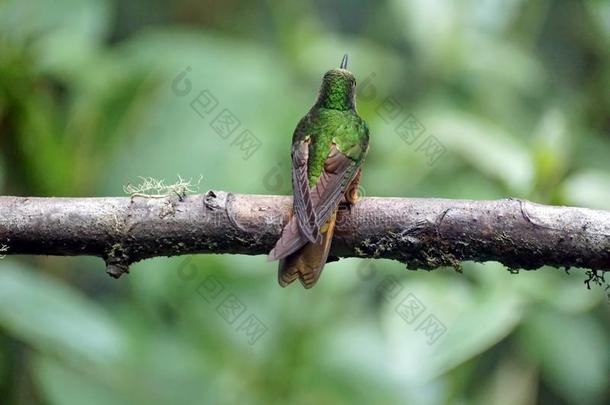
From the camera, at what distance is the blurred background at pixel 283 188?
3.23 meters

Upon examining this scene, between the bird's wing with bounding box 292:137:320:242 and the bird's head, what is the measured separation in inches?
5.7

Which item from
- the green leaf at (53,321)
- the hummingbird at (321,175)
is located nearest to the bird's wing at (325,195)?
the hummingbird at (321,175)

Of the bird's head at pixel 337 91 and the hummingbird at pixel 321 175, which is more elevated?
the bird's head at pixel 337 91

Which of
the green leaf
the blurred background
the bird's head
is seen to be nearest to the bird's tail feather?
the bird's head

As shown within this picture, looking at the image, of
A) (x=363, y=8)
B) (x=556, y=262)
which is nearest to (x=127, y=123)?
(x=556, y=262)

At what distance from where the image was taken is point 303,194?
222 centimetres

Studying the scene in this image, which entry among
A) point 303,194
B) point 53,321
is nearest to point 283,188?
point 53,321

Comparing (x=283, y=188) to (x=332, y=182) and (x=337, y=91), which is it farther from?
(x=332, y=182)

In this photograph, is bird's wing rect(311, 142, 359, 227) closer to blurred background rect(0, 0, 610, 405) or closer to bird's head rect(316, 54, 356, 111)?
bird's head rect(316, 54, 356, 111)

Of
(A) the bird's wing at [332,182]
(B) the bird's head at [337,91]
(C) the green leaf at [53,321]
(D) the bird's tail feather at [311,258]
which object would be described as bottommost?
(D) the bird's tail feather at [311,258]

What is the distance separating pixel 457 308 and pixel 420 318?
14 centimetres

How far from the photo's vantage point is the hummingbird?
84.3 inches

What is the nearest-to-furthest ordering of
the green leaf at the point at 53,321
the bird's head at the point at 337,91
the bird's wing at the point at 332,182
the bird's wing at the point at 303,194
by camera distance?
the bird's wing at the point at 303,194 < the bird's wing at the point at 332,182 < the bird's head at the point at 337,91 < the green leaf at the point at 53,321

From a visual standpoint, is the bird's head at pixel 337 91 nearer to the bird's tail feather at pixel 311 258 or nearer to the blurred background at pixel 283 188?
the bird's tail feather at pixel 311 258
